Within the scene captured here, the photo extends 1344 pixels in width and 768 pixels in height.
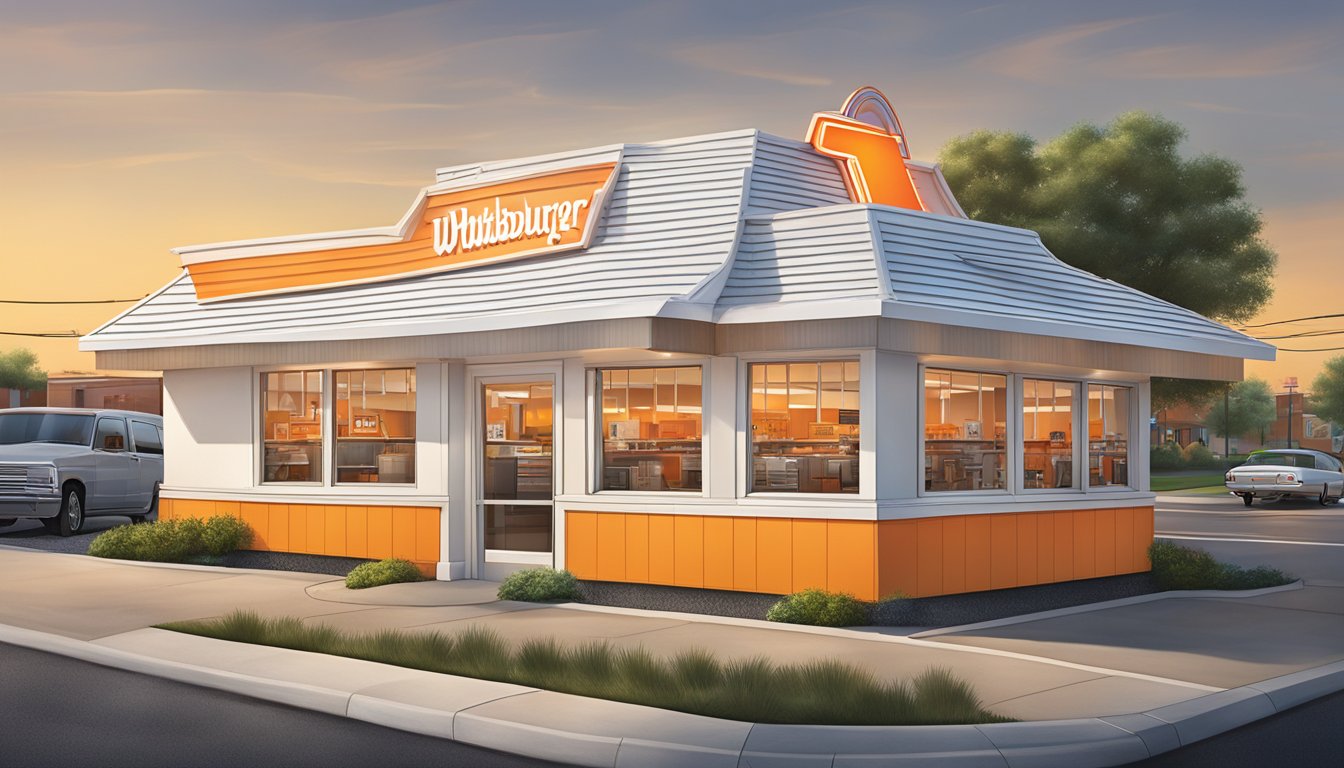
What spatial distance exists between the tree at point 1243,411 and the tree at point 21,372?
10609cm

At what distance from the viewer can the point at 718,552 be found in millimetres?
13805

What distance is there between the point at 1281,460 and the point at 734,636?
32.6 metres

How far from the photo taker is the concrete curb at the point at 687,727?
25.8 feet

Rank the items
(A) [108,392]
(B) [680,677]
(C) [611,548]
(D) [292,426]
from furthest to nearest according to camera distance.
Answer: (A) [108,392] < (D) [292,426] < (C) [611,548] < (B) [680,677]

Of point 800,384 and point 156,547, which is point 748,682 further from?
point 156,547

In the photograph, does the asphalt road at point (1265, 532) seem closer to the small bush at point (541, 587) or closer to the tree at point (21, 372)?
the small bush at point (541, 587)

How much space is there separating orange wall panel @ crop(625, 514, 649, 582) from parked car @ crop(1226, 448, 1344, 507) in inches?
1170

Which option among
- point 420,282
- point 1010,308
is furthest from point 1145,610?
point 420,282

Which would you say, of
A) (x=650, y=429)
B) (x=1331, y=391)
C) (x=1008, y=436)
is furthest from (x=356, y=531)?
(x=1331, y=391)

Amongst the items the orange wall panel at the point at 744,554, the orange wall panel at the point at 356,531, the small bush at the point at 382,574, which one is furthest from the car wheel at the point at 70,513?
the orange wall panel at the point at 744,554

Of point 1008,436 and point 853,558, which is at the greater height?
point 1008,436

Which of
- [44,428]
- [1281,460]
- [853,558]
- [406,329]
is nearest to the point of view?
[853,558]

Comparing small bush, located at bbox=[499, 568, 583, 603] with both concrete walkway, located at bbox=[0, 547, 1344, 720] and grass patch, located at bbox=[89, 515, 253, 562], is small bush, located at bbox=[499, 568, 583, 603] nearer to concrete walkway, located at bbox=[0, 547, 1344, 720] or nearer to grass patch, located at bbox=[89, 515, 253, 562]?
concrete walkway, located at bbox=[0, 547, 1344, 720]

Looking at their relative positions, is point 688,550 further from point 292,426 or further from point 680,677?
point 292,426
